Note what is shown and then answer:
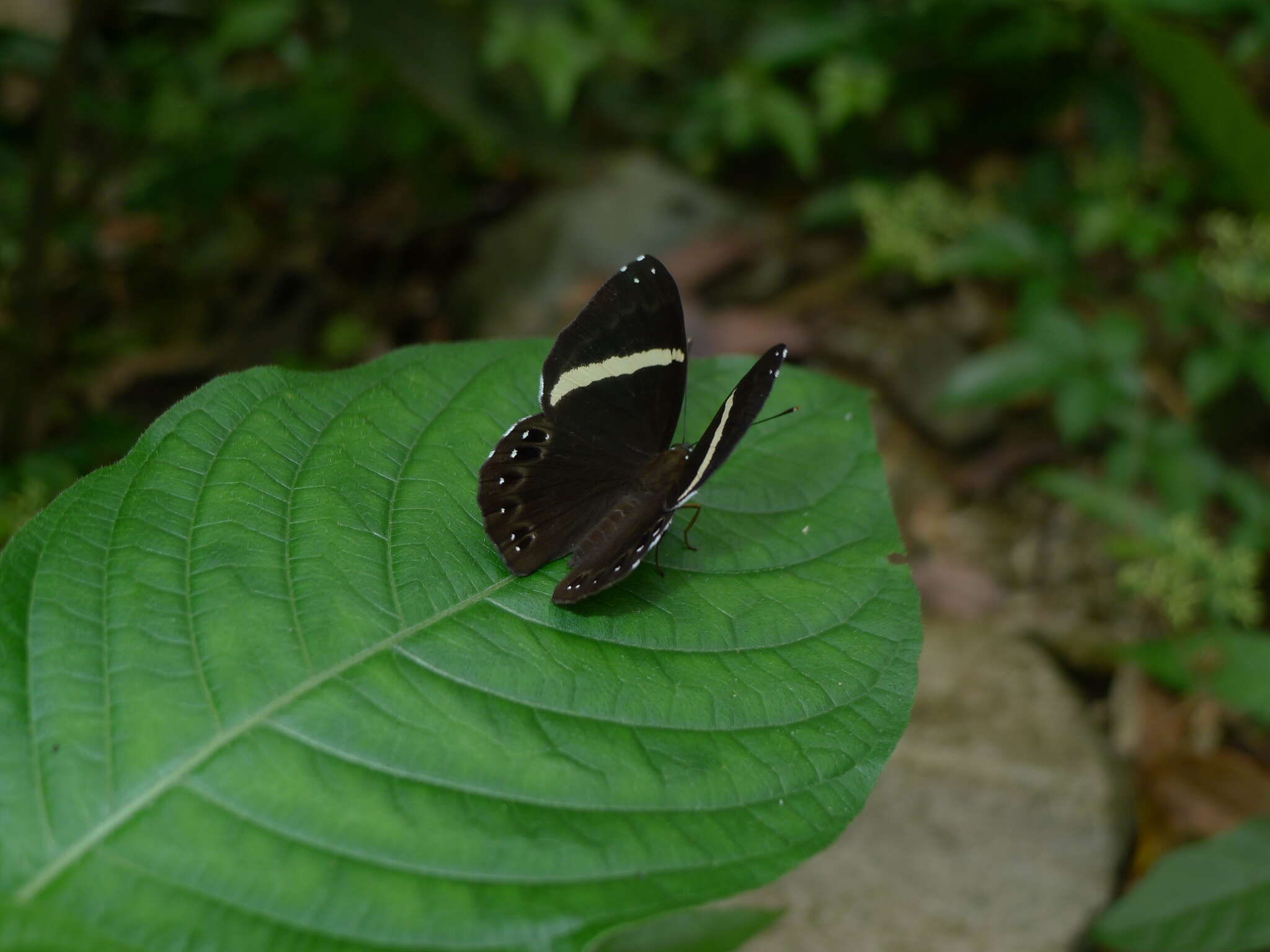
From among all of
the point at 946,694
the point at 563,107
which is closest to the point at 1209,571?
the point at 946,694

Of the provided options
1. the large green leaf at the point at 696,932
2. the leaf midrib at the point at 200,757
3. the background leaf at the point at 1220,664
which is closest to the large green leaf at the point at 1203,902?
the background leaf at the point at 1220,664

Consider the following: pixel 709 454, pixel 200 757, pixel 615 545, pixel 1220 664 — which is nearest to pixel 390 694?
pixel 200 757

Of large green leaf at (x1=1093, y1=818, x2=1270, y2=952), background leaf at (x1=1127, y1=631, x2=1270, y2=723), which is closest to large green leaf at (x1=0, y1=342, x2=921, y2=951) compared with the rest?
large green leaf at (x1=1093, y1=818, x2=1270, y2=952)

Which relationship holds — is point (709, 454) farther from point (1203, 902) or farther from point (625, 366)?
point (1203, 902)

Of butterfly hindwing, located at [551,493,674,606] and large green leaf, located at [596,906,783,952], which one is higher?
butterfly hindwing, located at [551,493,674,606]

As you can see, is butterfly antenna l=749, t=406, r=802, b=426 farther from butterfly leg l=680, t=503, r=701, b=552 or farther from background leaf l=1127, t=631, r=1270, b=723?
background leaf l=1127, t=631, r=1270, b=723

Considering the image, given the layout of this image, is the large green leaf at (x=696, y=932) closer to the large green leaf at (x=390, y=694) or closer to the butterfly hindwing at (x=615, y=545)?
the large green leaf at (x=390, y=694)
